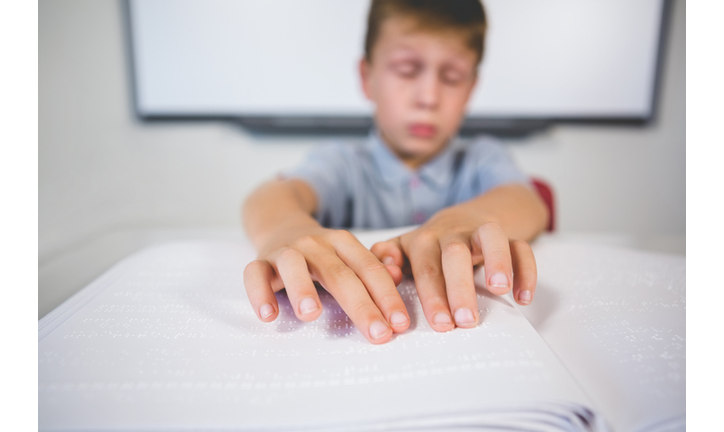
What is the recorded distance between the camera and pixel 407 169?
533 millimetres

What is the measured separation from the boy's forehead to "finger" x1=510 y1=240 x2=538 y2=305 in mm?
353

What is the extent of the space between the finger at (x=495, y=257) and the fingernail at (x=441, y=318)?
26 millimetres

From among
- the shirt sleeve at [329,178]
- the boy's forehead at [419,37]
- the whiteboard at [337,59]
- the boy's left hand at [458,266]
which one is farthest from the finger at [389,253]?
the whiteboard at [337,59]

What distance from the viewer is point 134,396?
14 cm

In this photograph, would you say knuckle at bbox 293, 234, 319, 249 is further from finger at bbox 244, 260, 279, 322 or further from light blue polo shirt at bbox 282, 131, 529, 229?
light blue polo shirt at bbox 282, 131, 529, 229

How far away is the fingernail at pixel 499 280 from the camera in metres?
0.18

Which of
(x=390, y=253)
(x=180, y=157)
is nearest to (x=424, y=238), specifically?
(x=390, y=253)

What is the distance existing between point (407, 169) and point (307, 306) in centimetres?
39

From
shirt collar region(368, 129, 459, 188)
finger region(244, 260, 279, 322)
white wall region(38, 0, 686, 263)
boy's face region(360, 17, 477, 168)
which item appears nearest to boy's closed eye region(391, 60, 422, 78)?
boy's face region(360, 17, 477, 168)

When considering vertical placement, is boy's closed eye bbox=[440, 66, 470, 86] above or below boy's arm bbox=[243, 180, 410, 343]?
above

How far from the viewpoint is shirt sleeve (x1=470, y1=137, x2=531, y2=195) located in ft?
1.53

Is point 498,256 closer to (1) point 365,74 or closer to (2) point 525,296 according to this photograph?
(2) point 525,296

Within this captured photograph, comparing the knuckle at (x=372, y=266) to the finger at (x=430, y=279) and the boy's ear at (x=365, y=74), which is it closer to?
the finger at (x=430, y=279)
